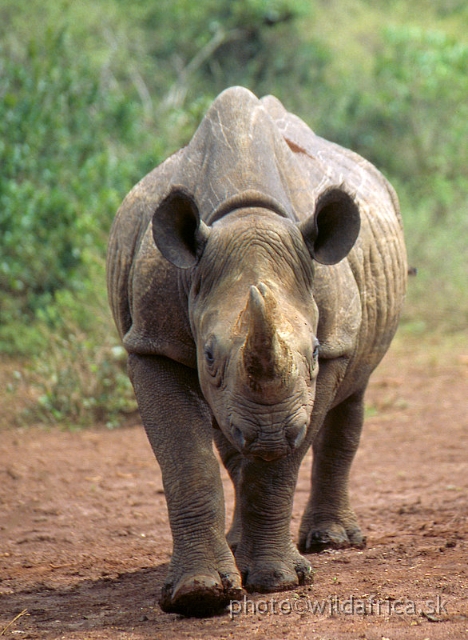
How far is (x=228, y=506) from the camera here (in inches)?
280

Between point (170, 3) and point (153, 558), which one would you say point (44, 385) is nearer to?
point (153, 558)

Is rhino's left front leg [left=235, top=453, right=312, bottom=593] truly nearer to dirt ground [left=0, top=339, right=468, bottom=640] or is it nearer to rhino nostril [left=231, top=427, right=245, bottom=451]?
dirt ground [left=0, top=339, right=468, bottom=640]

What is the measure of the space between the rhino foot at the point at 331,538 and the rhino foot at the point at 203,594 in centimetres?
155

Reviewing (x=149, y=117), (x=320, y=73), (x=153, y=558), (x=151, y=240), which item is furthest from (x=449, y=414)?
(x=320, y=73)

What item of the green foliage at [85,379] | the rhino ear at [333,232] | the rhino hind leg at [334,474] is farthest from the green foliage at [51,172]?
the rhino ear at [333,232]

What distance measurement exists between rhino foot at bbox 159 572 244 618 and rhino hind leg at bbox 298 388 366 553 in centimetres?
164

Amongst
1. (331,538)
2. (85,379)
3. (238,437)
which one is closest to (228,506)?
(331,538)

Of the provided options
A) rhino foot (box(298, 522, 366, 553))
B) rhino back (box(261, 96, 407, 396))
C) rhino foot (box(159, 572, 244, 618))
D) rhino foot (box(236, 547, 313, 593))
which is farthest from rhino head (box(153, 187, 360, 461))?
rhino foot (box(298, 522, 366, 553))

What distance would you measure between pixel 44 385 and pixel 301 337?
560 centimetres

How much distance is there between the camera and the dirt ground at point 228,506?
14.0 feet

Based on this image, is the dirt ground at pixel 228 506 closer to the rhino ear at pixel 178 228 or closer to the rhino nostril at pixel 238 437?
the rhino nostril at pixel 238 437

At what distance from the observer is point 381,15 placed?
3117 centimetres

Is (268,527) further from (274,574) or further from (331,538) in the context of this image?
(331,538)

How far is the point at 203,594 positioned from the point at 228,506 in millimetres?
2746
